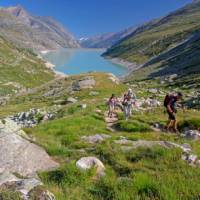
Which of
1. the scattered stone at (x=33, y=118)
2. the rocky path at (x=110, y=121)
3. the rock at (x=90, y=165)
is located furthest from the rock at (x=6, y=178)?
the scattered stone at (x=33, y=118)

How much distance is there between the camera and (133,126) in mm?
20969

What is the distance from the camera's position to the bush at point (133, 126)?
67.8ft

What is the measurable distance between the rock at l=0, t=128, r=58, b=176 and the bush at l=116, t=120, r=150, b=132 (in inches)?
303

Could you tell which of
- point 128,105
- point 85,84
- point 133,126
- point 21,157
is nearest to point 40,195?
point 21,157

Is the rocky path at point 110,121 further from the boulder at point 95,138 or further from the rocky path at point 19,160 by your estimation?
the rocky path at point 19,160

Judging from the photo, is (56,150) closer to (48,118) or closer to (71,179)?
(71,179)

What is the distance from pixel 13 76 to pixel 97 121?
126585 millimetres

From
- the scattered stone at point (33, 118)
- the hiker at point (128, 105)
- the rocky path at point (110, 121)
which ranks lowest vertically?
the scattered stone at point (33, 118)

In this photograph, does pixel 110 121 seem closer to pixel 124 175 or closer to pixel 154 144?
pixel 154 144

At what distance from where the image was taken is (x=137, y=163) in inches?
467

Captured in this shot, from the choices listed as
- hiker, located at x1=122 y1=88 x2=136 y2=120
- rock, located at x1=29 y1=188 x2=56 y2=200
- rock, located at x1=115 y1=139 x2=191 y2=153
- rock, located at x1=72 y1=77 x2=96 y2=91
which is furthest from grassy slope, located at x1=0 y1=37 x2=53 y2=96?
rock, located at x1=29 y1=188 x2=56 y2=200

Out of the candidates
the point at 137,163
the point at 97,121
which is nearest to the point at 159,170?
the point at 137,163

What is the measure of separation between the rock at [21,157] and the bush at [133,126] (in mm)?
7702

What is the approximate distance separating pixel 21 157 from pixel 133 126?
31.2ft
